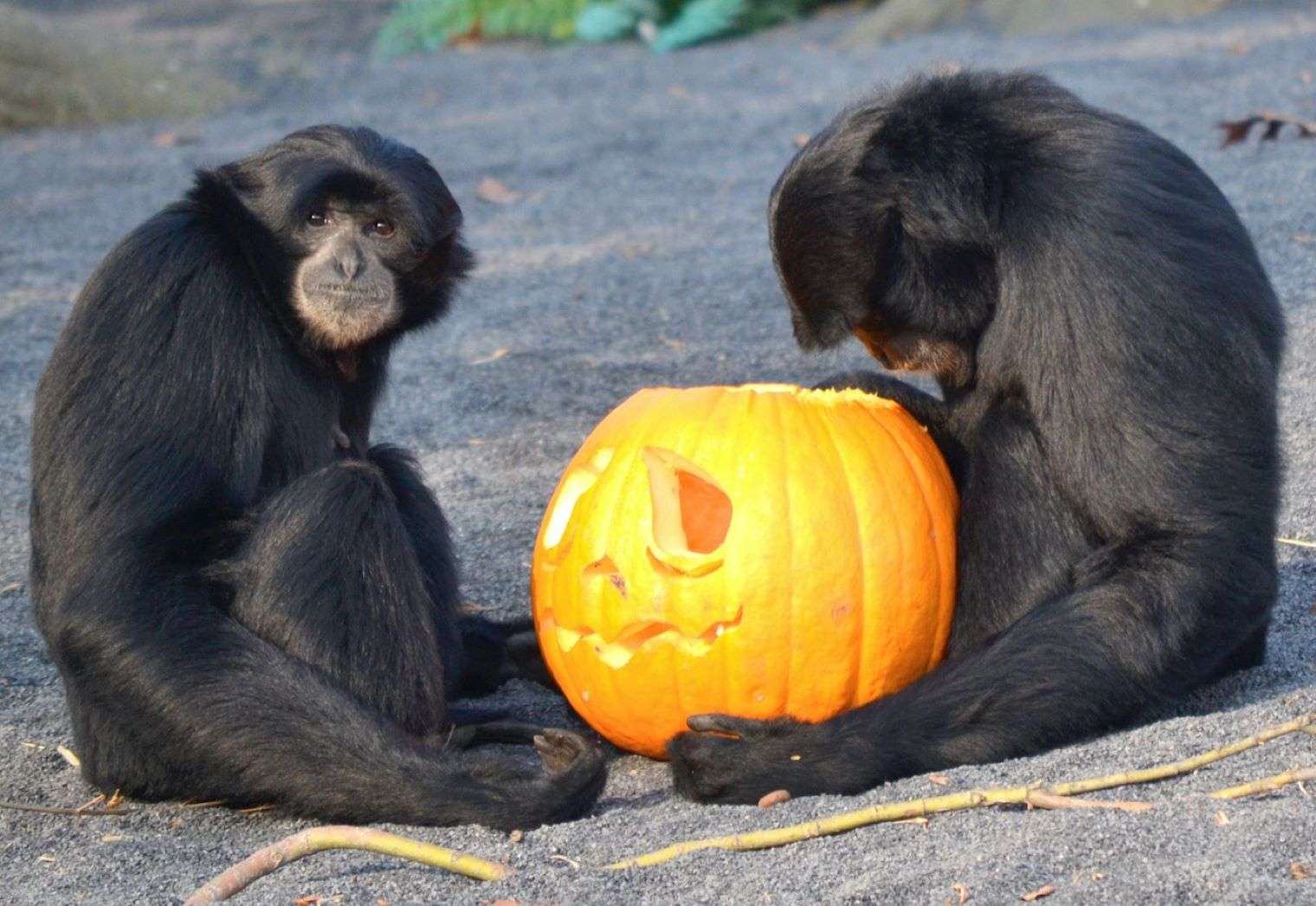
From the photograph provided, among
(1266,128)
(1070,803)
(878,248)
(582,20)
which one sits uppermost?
(582,20)

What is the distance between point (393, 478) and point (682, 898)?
2.26m

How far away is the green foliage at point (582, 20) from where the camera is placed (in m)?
20.9

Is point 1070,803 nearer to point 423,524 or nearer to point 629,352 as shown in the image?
point 423,524

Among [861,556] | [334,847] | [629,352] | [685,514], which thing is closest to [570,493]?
[685,514]

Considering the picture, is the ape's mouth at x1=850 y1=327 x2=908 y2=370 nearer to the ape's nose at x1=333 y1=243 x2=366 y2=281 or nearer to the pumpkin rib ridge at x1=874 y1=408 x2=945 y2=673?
the pumpkin rib ridge at x1=874 y1=408 x2=945 y2=673

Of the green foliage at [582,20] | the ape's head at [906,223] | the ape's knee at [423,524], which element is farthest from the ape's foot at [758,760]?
the green foliage at [582,20]

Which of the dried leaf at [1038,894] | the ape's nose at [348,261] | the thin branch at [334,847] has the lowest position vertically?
the thin branch at [334,847]

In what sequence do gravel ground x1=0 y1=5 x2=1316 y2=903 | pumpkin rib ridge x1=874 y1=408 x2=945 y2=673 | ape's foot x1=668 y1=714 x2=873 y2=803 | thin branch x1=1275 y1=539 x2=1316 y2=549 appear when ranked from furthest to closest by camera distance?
thin branch x1=1275 y1=539 x2=1316 y2=549 → pumpkin rib ridge x1=874 y1=408 x2=945 y2=673 → ape's foot x1=668 y1=714 x2=873 y2=803 → gravel ground x1=0 y1=5 x2=1316 y2=903

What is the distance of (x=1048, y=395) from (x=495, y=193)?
30.7 feet

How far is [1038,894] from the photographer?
3.32m

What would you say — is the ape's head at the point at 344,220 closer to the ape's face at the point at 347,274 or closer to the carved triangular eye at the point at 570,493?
the ape's face at the point at 347,274

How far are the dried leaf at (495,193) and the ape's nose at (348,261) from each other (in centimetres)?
790

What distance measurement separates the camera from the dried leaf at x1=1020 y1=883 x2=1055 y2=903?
3.32 m

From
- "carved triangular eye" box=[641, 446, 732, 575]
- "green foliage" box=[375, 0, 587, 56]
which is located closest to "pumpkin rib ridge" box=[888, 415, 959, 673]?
"carved triangular eye" box=[641, 446, 732, 575]
